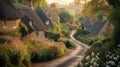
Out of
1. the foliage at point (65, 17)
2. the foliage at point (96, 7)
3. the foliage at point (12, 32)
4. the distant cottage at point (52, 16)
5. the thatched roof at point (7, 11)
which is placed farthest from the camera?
the foliage at point (65, 17)

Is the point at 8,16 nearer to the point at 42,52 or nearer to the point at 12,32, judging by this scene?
the point at 12,32

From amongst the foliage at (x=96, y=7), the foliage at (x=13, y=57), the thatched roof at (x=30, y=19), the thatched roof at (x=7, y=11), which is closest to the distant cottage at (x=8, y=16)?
the thatched roof at (x=7, y=11)

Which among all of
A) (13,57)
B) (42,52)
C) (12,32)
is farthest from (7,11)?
(13,57)

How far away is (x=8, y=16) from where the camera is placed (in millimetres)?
40031

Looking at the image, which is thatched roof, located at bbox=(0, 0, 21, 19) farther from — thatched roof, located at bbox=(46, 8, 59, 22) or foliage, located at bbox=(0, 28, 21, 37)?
thatched roof, located at bbox=(46, 8, 59, 22)

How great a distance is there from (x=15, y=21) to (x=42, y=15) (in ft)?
65.4

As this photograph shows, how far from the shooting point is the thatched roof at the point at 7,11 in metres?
39.4

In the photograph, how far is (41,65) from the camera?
2891 centimetres

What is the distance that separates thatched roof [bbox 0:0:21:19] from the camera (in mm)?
39441

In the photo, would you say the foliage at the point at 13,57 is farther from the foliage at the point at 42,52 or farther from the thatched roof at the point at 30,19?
the thatched roof at the point at 30,19

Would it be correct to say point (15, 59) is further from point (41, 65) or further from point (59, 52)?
point (59, 52)

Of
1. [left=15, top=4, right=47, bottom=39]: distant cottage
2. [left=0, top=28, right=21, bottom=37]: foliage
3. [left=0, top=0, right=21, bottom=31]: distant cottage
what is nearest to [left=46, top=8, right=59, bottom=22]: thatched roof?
[left=15, top=4, right=47, bottom=39]: distant cottage

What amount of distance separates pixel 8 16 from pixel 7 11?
731mm

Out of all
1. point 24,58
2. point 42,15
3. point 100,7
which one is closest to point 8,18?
point 100,7
